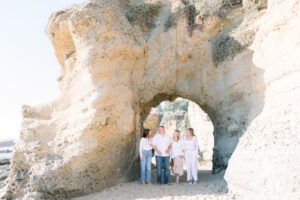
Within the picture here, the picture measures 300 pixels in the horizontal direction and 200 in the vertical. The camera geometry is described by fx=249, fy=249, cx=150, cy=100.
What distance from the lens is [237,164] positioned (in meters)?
4.52

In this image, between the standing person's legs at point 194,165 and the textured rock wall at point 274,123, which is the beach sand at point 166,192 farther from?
the textured rock wall at point 274,123

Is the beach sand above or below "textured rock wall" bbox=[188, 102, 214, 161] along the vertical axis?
below

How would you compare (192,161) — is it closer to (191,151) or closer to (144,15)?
(191,151)

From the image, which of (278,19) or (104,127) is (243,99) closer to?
(278,19)

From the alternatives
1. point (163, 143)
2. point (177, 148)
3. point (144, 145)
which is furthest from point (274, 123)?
point (144, 145)

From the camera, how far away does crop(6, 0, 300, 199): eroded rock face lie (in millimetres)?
5164

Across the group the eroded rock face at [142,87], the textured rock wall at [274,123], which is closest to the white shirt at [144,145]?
the eroded rock face at [142,87]

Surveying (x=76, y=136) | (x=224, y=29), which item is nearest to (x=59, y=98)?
(x=76, y=136)

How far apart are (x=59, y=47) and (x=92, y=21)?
2020mm

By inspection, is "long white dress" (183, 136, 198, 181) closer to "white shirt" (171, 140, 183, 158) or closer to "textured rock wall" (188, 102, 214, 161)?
"white shirt" (171, 140, 183, 158)

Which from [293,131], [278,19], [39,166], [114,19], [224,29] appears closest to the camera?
[293,131]

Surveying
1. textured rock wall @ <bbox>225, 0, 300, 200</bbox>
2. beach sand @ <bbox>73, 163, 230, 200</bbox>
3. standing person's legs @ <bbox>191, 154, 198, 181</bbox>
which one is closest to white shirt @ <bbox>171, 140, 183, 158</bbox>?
standing person's legs @ <bbox>191, 154, 198, 181</bbox>

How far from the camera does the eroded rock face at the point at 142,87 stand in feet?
16.9

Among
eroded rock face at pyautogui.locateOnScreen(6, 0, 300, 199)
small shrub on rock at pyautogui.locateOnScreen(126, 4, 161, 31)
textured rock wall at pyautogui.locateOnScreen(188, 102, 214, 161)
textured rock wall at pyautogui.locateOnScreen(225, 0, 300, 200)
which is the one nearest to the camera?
textured rock wall at pyautogui.locateOnScreen(225, 0, 300, 200)
